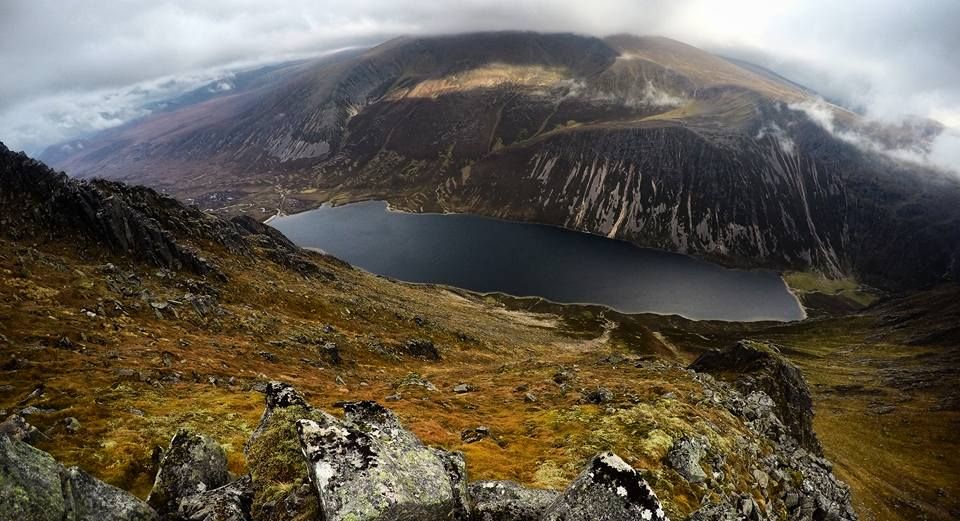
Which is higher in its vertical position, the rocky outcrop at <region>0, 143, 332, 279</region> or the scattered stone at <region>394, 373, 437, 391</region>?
the rocky outcrop at <region>0, 143, 332, 279</region>

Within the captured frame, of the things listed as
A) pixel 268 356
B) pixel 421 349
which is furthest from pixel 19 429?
pixel 421 349

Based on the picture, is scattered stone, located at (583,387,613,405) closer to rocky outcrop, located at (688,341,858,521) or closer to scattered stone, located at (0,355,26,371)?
rocky outcrop, located at (688,341,858,521)

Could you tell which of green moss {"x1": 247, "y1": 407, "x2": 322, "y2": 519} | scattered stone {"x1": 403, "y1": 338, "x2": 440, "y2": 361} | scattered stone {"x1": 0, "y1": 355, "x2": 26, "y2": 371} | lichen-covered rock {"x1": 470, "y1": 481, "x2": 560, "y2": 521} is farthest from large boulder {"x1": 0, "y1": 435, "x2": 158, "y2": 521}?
scattered stone {"x1": 403, "y1": 338, "x2": 440, "y2": 361}

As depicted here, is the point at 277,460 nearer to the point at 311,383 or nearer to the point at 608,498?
the point at 608,498

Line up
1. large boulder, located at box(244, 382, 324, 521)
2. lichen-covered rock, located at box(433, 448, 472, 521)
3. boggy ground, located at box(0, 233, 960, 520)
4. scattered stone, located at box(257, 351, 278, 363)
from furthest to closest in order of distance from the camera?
1. scattered stone, located at box(257, 351, 278, 363)
2. boggy ground, located at box(0, 233, 960, 520)
3. lichen-covered rock, located at box(433, 448, 472, 521)
4. large boulder, located at box(244, 382, 324, 521)

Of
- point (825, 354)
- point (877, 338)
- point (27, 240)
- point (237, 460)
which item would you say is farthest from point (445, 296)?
point (877, 338)
